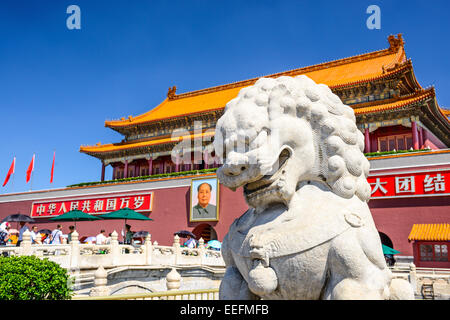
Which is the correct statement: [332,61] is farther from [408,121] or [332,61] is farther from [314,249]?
[314,249]

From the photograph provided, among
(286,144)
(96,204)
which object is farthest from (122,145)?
(286,144)

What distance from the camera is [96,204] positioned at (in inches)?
816

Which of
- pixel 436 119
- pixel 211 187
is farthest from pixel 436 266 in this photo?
pixel 211 187

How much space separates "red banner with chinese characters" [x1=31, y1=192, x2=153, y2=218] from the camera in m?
19.5

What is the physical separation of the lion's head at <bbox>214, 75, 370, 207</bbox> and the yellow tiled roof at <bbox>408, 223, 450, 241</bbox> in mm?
11044

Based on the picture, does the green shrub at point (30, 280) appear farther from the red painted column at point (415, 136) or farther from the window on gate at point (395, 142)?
the window on gate at point (395, 142)

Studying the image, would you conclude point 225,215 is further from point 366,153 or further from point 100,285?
point 100,285

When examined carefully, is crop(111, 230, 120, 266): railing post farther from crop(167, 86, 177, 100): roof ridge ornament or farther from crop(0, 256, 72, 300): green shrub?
crop(167, 86, 177, 100): roof ridge ornament

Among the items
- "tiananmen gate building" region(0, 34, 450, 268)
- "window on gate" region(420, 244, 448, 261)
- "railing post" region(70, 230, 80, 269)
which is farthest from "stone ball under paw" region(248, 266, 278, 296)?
"window on gate" region(420, 244, 448, 261)

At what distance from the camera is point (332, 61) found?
21.1 metres

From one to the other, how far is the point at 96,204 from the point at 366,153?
13.0 m

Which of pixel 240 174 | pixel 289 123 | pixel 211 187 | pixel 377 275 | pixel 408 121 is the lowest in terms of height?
pixel 377 275

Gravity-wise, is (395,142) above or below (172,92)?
below
